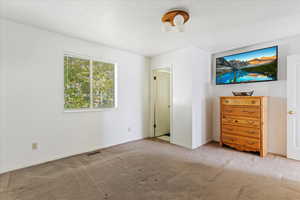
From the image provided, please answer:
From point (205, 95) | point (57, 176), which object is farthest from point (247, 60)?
point (57, 176)

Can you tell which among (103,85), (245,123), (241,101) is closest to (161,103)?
(103,85)

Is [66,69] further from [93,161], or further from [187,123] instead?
[187,123]

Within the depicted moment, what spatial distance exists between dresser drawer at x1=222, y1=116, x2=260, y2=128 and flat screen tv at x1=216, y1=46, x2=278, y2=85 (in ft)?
2.92

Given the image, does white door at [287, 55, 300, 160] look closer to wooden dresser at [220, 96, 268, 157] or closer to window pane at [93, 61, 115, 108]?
wooden dresser at [220, 96, 268, 157]

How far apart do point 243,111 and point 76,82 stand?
356 cm

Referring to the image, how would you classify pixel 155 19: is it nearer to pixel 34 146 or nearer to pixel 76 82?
pixel 76 82

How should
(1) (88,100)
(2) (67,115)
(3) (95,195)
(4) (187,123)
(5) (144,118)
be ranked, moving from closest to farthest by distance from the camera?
1. (3) (95,195)
2. (2) (67,115)
3. (1) (88,100)
4. (4) (187,123)
5. (5) (144,118)

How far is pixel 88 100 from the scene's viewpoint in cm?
312

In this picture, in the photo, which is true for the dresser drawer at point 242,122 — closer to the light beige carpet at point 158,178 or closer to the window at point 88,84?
the light beige carpet at point 158,178

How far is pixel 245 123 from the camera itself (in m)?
3.02

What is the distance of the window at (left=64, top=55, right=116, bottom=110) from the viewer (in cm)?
288

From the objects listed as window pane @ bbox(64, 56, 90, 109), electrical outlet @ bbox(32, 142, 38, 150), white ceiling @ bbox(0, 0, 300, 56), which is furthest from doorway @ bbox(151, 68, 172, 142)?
electrical outlet @ bbox(32, 142, 38, 150)

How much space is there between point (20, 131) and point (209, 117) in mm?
3974

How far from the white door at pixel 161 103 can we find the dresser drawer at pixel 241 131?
5.91 ft
